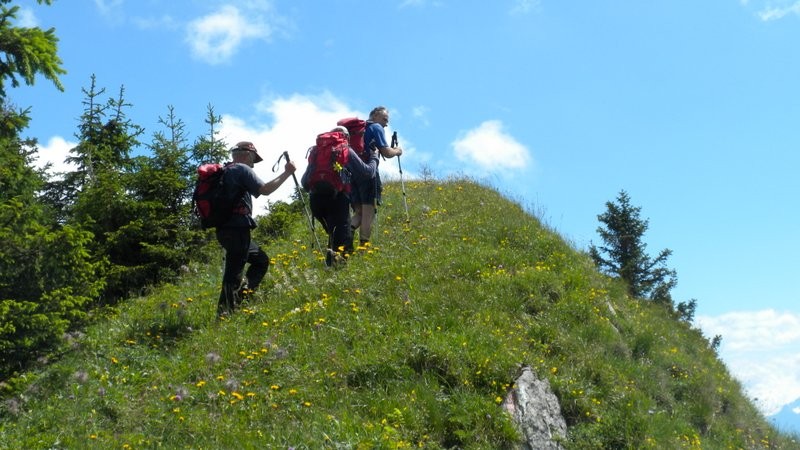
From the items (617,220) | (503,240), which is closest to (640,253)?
(617,220)

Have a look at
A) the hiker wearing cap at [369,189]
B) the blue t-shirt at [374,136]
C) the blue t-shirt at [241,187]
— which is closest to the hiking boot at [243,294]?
the blue t-shirt at [241,187]

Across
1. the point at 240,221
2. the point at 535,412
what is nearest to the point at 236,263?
the point at 240,221

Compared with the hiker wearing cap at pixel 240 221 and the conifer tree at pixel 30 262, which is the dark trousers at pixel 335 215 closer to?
the hiker wearing cap at pixel 240 221

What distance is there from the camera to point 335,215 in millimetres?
11258

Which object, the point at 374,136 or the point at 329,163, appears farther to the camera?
the point at 374,136

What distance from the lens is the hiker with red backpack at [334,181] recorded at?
35.3 ft

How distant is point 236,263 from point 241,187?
3.34ft

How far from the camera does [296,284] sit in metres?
10.7

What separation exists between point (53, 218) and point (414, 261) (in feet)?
31.6

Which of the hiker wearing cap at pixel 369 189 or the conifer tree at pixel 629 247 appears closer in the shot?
the hiker wearing cap at pixel 369 189

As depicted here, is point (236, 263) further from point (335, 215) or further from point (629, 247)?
point (629, 247)

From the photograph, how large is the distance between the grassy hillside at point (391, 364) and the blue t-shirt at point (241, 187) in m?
1.17

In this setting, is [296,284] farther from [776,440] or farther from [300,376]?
[776,440]

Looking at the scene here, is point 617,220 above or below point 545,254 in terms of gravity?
above
